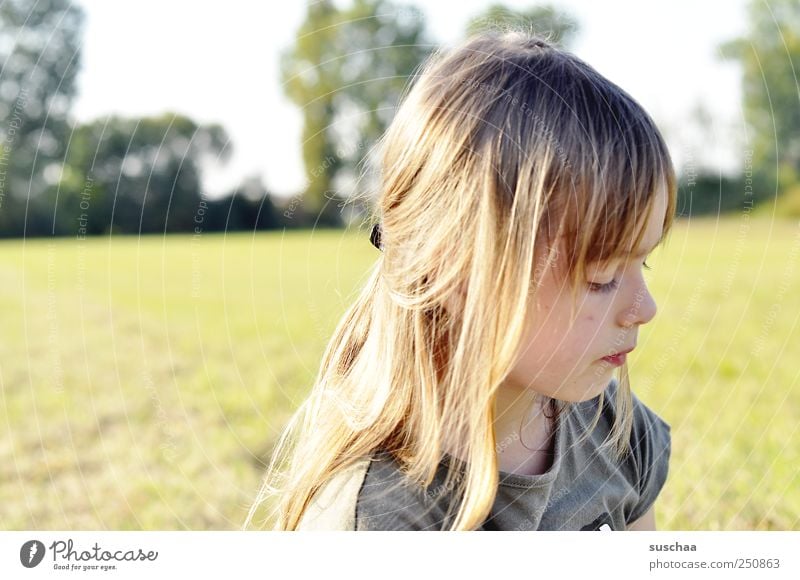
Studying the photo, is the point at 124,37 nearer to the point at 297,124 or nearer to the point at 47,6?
the point at 47,6

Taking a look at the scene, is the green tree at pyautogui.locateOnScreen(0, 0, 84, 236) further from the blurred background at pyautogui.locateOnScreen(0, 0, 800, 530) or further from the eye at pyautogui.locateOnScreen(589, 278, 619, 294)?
the eye at pyautogui.locateOnScreen(589, 278, 619, 294)

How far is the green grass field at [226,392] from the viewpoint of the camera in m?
1.77

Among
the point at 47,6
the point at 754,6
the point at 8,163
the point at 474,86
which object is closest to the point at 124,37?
the point at 47,6

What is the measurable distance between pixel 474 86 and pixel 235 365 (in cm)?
204

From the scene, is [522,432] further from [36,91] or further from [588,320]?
[36,91]

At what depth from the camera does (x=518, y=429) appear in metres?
1.17

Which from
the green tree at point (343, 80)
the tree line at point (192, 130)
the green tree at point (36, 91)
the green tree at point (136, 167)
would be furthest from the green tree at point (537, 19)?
the green tree at point (36, 91)

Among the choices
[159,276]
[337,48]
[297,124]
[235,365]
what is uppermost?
[337,48]

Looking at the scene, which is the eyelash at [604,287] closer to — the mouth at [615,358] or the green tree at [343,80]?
the mouth at [615,358]

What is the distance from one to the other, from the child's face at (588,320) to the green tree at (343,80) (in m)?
0.60

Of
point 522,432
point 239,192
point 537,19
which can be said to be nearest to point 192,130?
point 239,192

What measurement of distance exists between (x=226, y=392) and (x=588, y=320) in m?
1.76

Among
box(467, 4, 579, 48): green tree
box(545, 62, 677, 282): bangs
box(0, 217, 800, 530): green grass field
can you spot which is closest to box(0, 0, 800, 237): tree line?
box(467, 4, 579, 48): green tree

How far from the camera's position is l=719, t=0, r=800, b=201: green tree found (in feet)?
6.86
